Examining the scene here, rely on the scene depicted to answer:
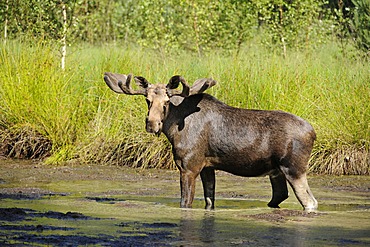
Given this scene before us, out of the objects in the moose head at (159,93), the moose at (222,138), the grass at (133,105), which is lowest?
the grass at (133,105)

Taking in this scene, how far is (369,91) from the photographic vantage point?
14.4 m

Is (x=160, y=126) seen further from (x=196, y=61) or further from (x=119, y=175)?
(x=196, y=61)

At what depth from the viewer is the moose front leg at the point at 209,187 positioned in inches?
413

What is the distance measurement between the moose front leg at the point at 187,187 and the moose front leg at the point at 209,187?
0.85ft

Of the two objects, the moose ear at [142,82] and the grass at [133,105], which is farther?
the grass at [133,105]

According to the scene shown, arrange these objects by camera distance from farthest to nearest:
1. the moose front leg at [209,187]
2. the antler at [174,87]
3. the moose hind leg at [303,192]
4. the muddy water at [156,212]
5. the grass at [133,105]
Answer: the grass at [133,105] < the moose front leg at [209,187] < the antler at [174,87] < the moose hind leg at [303,192] < the muddy water at [156,212]

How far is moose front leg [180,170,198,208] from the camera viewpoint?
33.7ft

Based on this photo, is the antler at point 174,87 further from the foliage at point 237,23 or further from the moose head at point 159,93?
the foliage at point 237,23

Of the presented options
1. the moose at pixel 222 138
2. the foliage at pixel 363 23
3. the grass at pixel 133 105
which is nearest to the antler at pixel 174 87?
the moose at pixel 222 138

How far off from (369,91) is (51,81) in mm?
5512

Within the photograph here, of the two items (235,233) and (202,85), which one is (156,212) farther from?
(202,85)

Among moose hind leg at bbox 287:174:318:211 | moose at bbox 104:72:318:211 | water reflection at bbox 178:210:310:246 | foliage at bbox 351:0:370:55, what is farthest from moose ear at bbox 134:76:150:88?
foliage at bbox 351:0:370:55

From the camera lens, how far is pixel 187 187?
10.3 metres

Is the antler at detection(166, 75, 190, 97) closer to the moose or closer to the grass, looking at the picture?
the moose
